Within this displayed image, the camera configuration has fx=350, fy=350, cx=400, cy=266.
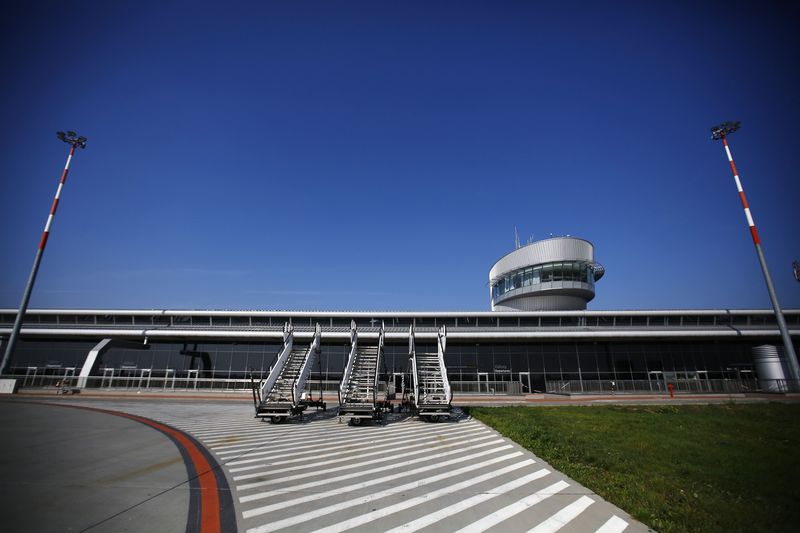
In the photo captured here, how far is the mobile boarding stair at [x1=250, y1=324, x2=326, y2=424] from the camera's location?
57.2 ft

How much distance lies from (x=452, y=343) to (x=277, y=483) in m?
32.9

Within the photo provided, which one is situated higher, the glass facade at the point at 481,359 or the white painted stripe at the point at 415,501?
the glass facade at the point at 481,359

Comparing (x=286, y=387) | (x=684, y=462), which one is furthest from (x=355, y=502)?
(x=286, y=387)

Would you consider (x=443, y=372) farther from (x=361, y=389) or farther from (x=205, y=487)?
(x=205, y=487)

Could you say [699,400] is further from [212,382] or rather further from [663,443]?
[212,382]

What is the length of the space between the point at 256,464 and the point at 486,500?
597 cm

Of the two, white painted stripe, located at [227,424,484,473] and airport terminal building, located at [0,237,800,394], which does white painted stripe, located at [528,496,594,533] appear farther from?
airport terminal building, located at [0,237,800,394]

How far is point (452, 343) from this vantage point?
128 ft

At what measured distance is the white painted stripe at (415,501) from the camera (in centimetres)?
555

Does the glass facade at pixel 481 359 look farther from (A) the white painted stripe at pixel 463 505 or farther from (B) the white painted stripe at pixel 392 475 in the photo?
(A) the white painted stripe at pixel 463 505

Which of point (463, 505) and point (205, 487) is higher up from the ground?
point (205, 487)

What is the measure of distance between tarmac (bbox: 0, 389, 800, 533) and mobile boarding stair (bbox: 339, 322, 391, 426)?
2.89 m

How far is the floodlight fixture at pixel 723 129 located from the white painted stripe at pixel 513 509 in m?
45.4

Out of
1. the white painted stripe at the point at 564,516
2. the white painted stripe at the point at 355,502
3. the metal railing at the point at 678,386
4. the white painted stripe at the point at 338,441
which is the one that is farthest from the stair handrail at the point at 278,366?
the metal railing at the point at 678,386
